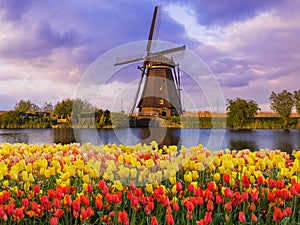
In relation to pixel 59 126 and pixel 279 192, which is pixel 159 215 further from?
pixel 59 126

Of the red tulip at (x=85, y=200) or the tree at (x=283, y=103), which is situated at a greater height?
the tree at (x=283, y=103)

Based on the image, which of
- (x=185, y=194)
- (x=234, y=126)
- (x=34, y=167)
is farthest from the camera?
(x=234, y=126)

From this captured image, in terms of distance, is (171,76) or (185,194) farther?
(171,76)

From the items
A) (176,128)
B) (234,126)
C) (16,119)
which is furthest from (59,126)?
(234,126)

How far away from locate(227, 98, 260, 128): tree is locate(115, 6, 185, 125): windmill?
16.1ft

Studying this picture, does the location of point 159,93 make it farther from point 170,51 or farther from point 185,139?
point 185,139

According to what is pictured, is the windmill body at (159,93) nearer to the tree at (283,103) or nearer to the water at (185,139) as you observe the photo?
the water at (185,139)

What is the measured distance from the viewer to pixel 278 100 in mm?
27906

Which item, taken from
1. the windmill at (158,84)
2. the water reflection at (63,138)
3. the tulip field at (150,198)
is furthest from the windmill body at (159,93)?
the tulip field at (150,198)

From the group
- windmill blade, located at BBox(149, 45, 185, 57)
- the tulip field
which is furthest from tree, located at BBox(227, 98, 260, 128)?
the tulip field

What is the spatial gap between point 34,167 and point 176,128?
22487mm

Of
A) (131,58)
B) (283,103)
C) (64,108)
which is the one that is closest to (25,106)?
(64,108)

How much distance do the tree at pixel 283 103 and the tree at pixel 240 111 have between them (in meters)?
1.87

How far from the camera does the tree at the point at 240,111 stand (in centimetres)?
2672
